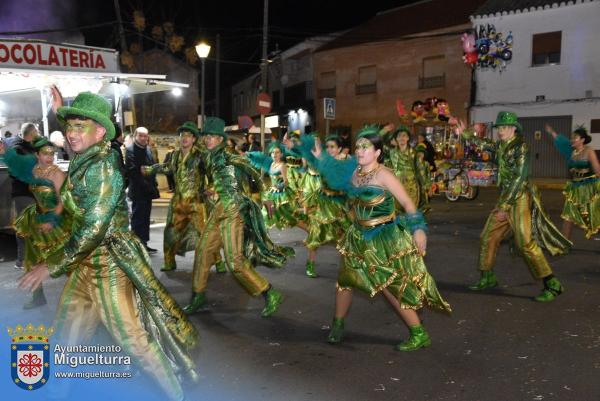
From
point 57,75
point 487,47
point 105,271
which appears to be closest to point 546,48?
point 487,47

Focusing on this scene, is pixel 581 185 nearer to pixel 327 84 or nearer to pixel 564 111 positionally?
pixel 564 111

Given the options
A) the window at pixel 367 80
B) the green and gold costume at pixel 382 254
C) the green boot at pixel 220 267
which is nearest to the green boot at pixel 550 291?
the green and gold costume at pixel 382 254

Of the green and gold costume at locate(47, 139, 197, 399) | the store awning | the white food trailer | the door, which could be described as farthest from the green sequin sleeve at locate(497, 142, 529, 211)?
the door

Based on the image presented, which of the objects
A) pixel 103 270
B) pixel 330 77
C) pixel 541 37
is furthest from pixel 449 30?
pixel 103 270

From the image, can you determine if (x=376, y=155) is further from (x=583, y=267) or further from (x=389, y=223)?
(x=583, y=267)

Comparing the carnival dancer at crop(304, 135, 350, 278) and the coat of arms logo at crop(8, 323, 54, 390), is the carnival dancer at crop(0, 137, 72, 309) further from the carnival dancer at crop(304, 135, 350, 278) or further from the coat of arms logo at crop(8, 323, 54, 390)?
the carnival dancer at crop(304, 135, 350, 278)

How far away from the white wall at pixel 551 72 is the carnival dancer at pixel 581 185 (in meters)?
15.6

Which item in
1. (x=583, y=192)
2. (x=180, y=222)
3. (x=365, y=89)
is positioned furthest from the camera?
(x=365, y=89)

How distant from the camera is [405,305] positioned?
4.30 metres

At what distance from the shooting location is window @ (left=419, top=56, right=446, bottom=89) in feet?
89.1

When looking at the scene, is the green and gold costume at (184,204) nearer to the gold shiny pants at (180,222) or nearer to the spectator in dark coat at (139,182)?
the gold shiny pants at (180,222)

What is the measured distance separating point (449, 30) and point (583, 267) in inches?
846

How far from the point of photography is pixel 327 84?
33188 millimetres

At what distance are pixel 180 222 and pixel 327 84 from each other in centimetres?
2725
